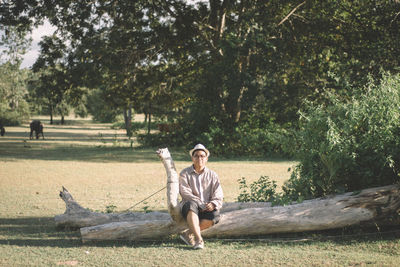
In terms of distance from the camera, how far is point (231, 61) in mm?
18562

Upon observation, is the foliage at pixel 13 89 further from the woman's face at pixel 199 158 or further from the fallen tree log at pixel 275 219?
the woman's face at pixel 199 158

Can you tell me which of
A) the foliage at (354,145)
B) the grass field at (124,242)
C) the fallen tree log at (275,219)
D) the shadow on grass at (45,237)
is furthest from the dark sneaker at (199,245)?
the foliage at (354,145)

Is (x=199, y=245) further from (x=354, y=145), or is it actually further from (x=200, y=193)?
(x=354, y=145)

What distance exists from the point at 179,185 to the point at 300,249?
2.01m

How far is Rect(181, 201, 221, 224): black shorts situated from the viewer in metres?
5.68

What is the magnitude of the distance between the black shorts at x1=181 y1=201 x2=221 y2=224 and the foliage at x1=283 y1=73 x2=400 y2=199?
1.94 metres

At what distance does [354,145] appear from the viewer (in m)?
6.32

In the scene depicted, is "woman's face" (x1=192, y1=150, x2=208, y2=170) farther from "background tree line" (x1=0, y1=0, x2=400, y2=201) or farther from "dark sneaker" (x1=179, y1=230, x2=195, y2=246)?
"background tree line" (x1=0, y1=0, x2=400, y2=201)

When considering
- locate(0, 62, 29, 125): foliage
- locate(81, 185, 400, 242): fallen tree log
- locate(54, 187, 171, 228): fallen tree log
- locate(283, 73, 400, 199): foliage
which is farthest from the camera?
locate(0, 62, 29, 125): foliage

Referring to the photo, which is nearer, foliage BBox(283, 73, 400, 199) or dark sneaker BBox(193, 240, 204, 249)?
dark sneaker BBox(193, 240, 204, 249)

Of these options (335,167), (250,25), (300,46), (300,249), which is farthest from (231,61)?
(300,249)

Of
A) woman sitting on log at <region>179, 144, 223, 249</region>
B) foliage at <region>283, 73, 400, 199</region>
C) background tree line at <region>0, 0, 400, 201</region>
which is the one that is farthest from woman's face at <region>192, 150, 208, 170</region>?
background tree line at <region>0, 0, 400, 201</region>

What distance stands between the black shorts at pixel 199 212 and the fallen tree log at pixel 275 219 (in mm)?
145

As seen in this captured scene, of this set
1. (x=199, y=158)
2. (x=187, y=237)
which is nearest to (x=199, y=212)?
(x=187, y=237)
